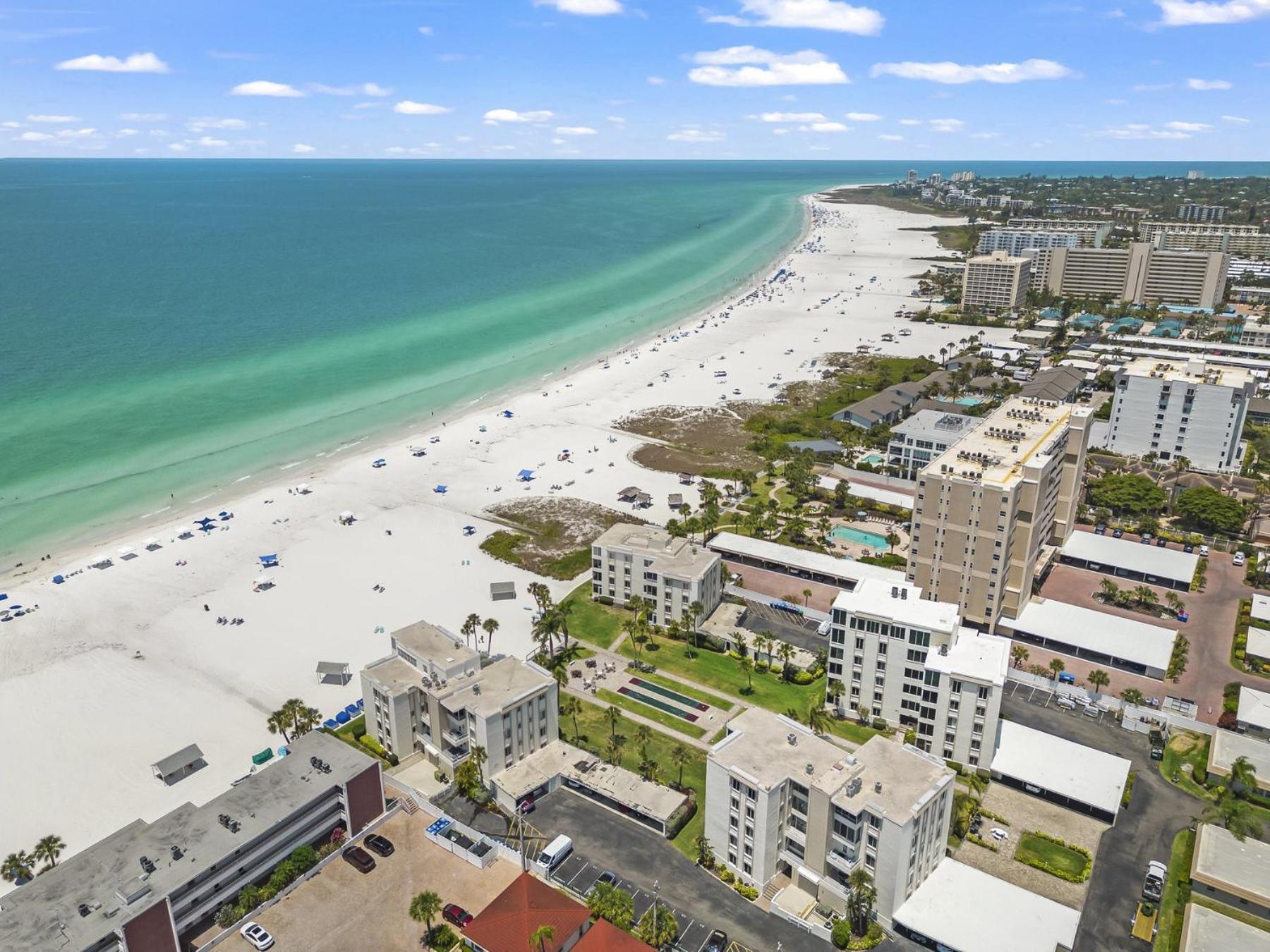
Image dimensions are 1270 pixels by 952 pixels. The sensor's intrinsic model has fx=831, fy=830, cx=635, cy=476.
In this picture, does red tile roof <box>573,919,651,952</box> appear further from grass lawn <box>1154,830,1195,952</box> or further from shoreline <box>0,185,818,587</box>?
shoreline <box>0,185,818,587</box>

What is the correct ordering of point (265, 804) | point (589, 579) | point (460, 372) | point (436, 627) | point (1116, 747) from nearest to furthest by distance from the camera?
point (265, 804) < point (1116, 747) < point (436, 627) < point (589, 579) < point (460, 372)

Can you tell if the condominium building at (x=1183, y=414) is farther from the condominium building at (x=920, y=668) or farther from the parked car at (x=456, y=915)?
the parked car at (x=456, y=915)

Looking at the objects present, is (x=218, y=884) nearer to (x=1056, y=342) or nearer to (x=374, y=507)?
(x=374, y=507)

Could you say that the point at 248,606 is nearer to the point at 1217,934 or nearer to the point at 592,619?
the point at 592,619

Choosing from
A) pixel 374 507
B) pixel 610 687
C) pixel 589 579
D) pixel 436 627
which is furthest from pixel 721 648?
pixel 374 507

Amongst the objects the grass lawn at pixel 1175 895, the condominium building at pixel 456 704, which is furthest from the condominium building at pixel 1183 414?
the condominium building at pixel 456 704

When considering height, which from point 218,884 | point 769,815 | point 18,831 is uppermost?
point 769,815
